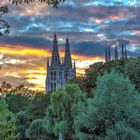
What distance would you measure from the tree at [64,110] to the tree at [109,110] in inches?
1005

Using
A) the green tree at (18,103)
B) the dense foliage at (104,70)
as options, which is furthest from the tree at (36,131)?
the green tree at (18,103)

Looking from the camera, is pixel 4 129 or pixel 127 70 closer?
pixel 4 129

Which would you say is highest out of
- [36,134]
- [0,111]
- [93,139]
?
[0,111]

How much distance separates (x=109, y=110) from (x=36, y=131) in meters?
48.2

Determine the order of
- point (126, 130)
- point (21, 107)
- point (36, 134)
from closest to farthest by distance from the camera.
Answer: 1. point (126, 130)
2. point (36, 134)
3. point (21, 107)

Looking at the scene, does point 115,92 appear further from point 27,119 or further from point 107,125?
point 27,119

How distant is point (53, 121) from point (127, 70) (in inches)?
502

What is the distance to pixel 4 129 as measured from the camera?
31.7 m

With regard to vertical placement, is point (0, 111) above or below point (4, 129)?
above

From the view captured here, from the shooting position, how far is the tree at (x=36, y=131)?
7462 cm

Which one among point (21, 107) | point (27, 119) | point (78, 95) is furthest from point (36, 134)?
point (21, 107)

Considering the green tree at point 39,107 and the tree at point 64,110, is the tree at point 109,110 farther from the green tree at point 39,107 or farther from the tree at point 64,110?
the green tree at point 39,107

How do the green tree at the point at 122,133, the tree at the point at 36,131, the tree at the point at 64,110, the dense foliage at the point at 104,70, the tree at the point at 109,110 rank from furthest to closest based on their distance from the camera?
the tree at the point at 36,131, the dense foliage at the point at 104,70, the tree at the point at 64,110, the tree at the point at 109,110, the green tree at the point at 122,133

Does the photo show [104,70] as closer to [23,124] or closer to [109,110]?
[23,124]
